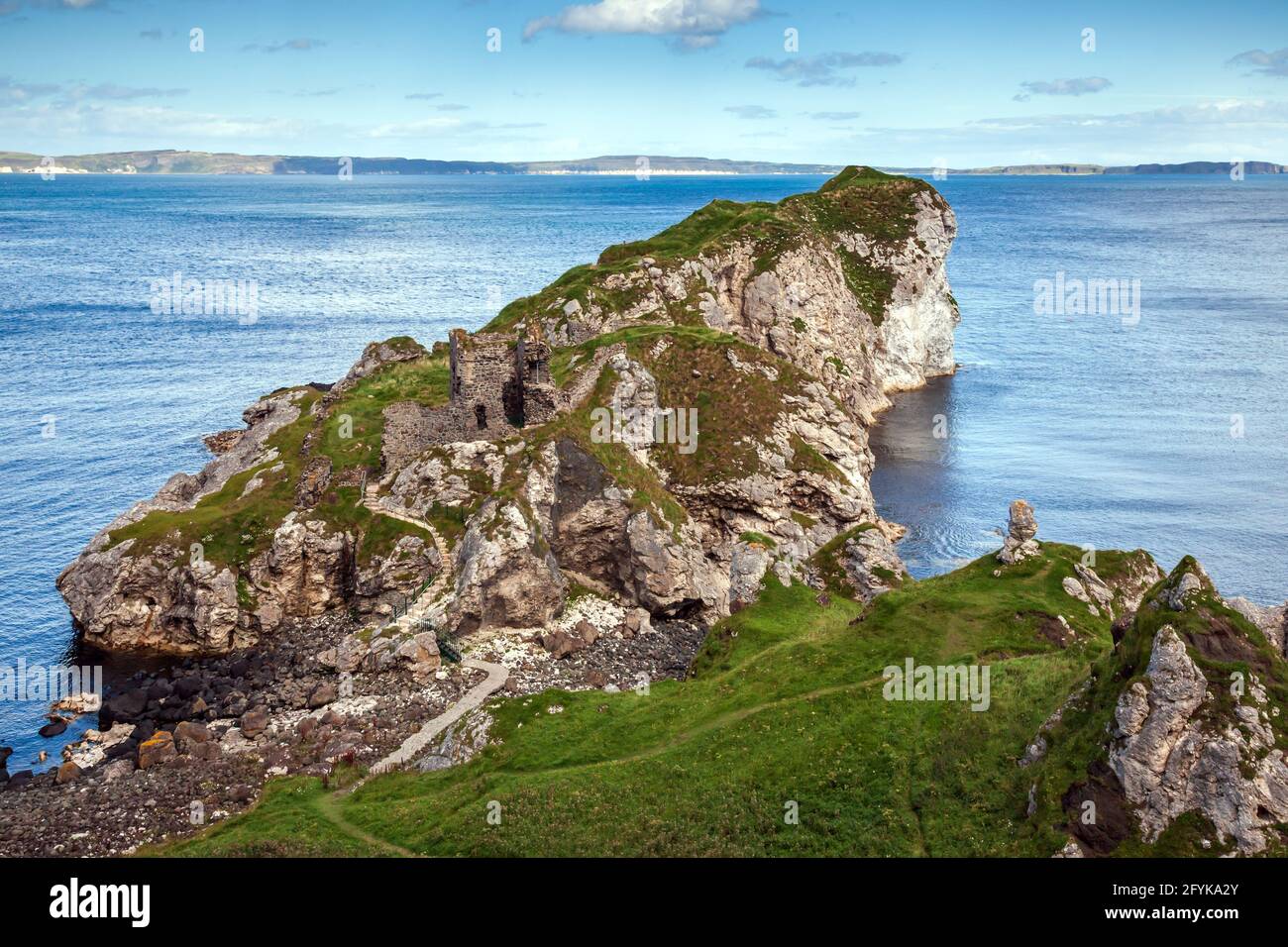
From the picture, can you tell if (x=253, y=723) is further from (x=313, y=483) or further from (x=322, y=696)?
(x=313, y=483)

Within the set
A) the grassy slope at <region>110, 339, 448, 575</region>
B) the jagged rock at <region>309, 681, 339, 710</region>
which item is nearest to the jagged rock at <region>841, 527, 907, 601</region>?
the grassy slope at <region>110, 339, 448, 575</region>

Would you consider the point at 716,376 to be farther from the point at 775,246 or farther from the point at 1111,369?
the point at 1111,369

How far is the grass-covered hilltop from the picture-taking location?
3147cm

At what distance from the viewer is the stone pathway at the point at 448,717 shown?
4578 centimetres

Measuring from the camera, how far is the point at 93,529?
254ft

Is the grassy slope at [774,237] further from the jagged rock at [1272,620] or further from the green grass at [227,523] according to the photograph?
the jagged rock at [1272,620]

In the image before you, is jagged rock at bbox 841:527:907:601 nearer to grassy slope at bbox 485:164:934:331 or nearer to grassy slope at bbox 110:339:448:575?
grassy slope at bbox 110:339:448:575

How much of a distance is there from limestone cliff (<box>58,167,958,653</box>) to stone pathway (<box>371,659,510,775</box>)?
376 cm

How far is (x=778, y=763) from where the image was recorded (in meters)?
37.8

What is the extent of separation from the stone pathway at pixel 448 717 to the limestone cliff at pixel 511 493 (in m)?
3.76

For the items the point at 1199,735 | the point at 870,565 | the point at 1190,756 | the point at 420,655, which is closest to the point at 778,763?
the point at 1190,756

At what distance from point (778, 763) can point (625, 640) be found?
22343 millimetres

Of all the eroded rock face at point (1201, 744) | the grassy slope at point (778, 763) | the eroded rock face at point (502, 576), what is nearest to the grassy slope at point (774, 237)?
the eroded rock face at point (502, 576)

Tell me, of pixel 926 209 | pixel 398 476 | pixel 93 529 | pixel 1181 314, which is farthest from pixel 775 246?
pixel 1181 314
